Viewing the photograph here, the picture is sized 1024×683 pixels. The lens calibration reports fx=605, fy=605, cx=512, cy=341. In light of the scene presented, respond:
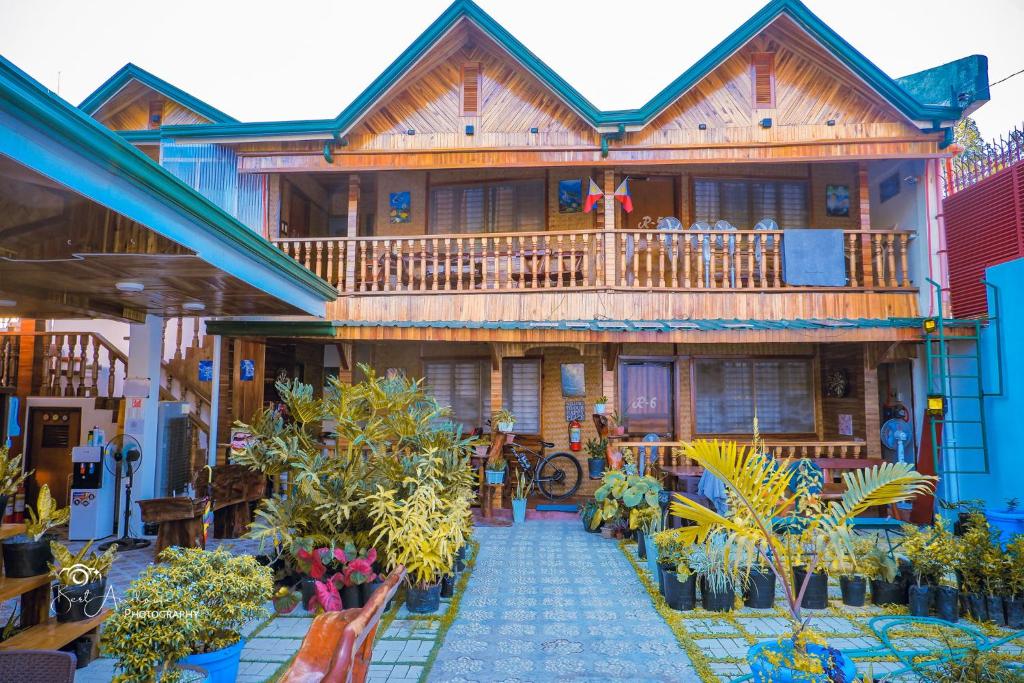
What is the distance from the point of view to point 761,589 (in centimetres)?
587

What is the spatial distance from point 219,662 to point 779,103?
10908 millimetres

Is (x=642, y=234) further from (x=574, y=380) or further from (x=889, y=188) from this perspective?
(x=889, y=188)

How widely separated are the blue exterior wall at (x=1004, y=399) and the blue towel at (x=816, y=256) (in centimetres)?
217

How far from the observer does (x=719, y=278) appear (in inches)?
414

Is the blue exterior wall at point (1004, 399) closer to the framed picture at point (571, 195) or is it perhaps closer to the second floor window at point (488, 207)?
the framed picture at point (571, 195)

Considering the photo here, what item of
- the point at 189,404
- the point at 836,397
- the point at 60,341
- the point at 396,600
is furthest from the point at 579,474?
the point at 60,341

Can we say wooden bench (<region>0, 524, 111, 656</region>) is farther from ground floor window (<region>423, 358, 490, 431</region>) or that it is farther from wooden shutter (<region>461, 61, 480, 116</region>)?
wooden shutter (<region>461, 61, 480, 116</region>)

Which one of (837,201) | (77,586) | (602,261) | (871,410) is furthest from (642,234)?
(77,586)

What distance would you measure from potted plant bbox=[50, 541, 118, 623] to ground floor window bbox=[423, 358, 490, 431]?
7278mm

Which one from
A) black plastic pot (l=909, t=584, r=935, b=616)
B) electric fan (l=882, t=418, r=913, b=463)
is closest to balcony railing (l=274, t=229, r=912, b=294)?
electric fan (l=882, t=418, r=913, b=463)

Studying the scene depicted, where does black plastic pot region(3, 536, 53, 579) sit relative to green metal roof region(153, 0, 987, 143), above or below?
below

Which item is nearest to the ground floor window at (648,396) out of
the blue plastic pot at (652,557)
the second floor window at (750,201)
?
the second floor window at (750,201)

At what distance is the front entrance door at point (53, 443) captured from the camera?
33.6ft

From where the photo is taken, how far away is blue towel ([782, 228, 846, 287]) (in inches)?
385
